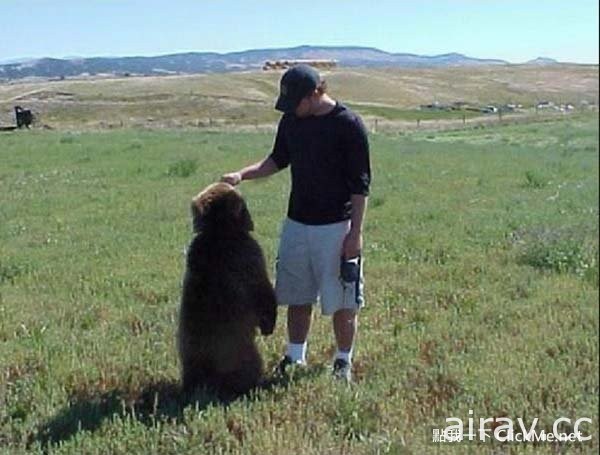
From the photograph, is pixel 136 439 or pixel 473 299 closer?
pixel 136 439

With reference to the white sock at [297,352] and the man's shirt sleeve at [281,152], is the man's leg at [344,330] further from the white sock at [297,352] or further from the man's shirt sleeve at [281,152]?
the man's shirt sleeve at [281,152]

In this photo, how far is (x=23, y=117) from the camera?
7.52 m

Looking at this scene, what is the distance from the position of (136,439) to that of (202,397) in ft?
1.83

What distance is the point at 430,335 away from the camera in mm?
5867

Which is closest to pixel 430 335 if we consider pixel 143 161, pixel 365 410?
Result: pixel 365 410

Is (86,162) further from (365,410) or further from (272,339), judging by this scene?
(365,410)

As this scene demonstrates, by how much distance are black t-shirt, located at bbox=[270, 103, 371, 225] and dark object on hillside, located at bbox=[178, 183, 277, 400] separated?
0.40 metres

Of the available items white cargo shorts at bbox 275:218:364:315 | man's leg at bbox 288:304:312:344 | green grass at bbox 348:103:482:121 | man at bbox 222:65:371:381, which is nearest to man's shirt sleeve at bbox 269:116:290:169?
man at bbox 222:65:371:381

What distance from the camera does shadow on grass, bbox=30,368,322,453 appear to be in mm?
4438

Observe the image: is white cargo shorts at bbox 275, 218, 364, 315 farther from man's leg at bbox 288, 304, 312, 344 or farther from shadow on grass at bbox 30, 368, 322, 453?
shadow on grass at bbox 30, 368, 322, 453

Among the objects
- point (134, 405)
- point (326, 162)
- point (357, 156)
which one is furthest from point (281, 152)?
point (134, 405)

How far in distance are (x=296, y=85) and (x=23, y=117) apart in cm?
371

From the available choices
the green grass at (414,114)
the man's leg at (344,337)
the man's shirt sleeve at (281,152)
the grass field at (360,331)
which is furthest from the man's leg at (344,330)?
the green grass at (414,114)

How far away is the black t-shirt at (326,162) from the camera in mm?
4777
